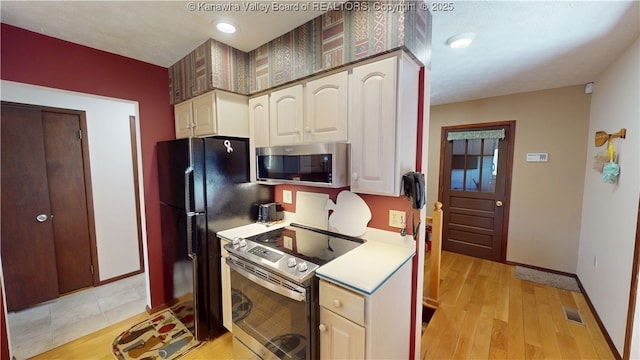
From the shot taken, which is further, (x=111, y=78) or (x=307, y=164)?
(x=111, y=78)

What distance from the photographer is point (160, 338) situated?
2.19 m

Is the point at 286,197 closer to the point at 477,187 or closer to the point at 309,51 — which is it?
the point at 309,51

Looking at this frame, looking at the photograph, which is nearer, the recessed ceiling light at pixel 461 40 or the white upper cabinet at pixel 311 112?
the white upper cabinet at pixel 311 112

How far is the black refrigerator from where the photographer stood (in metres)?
1.99

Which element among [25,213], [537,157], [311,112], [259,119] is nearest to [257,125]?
[259,119]

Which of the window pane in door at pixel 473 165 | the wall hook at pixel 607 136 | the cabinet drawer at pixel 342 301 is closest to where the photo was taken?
the cabinet drawer at pixel 342 301

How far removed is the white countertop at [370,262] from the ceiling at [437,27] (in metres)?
1.57

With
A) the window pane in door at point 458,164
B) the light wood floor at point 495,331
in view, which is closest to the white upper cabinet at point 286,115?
the light wood floor at point 495,331

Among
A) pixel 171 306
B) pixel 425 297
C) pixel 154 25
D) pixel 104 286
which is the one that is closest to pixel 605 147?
pixel 425 297

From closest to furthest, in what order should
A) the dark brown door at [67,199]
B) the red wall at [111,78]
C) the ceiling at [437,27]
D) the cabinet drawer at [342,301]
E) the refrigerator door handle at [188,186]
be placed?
the cabinet drawer at [342,301]
the ceiling at [437,27]
the red wall at [111,78]
the refrigerator door handle at [188,186]
the dark brown door at [67,199]

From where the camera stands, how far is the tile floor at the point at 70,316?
2.15 metres

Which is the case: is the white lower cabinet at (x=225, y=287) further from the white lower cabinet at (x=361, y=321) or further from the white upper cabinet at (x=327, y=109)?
the white upper cabinet at (x=327, y=109)

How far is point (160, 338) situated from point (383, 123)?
2.58 m

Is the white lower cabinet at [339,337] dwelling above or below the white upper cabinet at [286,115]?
below
